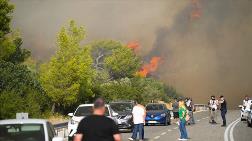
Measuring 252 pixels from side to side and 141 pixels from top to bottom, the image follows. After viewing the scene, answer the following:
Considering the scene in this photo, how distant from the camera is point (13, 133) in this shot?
11.7 meters

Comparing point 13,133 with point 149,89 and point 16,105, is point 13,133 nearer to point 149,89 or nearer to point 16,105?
point 16,105

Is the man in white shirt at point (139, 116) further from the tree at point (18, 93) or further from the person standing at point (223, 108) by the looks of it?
the person standing at point (223, 108)

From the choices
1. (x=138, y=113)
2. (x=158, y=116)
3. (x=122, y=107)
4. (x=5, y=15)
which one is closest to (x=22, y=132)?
(x=138, y=113)

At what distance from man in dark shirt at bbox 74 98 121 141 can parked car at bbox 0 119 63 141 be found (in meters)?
3.14

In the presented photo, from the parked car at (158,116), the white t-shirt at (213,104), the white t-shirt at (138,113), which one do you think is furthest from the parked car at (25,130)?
the white t-shirt at (213,104)

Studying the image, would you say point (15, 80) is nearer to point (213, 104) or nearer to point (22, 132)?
point (213, 104)

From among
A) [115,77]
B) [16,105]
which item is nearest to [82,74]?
[16,105]

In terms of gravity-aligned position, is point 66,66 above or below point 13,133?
above

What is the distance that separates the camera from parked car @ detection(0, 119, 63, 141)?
1152cm

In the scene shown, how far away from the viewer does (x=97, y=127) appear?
8398mm

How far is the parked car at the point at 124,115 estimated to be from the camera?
3159 cm

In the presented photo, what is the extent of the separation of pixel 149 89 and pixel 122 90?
85.7 ft

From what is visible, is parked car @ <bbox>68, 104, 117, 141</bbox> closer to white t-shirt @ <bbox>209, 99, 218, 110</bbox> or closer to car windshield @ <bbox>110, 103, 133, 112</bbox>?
car windshield @ <bbox>110, 103, 133, 112</bbox>

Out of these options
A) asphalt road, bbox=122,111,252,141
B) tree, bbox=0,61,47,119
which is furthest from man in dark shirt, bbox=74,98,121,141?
tree, bbox=0,61,47,119
